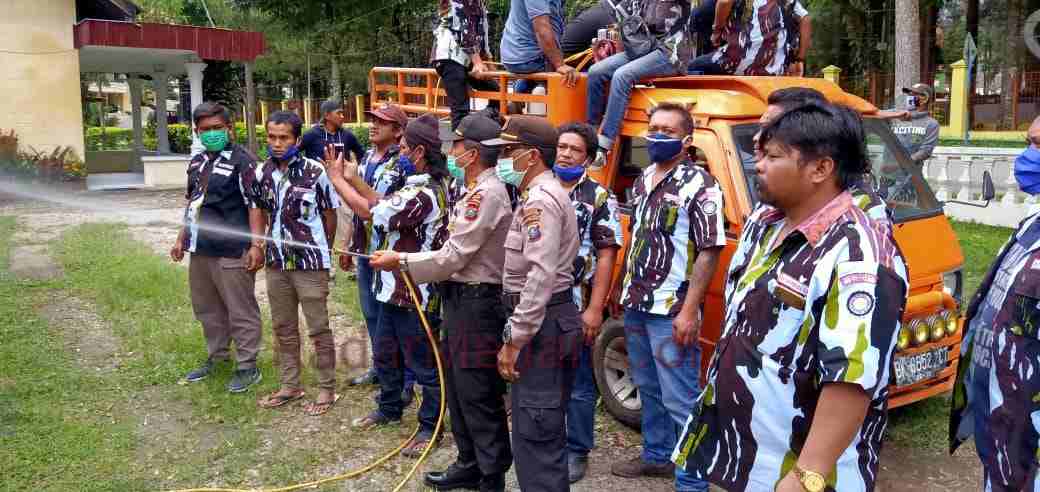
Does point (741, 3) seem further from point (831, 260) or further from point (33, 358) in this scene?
point (33, 358)

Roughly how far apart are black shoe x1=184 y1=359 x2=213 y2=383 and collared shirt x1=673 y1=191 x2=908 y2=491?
14.7 feet

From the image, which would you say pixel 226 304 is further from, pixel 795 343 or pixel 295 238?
pixel 795 343

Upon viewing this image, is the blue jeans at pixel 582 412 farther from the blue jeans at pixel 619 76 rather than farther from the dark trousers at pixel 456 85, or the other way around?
the dark trousers at pixel 456 85

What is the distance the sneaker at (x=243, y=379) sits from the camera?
5.83 meters

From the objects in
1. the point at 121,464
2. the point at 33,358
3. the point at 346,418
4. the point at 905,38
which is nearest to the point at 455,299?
the point at 346,418

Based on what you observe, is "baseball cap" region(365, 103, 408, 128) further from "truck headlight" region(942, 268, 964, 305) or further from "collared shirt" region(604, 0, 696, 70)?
"truck headlight" region(942, 268, 964, 305)

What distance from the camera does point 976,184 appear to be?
12.6 meters

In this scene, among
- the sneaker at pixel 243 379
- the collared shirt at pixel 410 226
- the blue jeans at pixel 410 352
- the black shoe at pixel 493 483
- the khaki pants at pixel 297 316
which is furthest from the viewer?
the sneaker at pixel 243 379

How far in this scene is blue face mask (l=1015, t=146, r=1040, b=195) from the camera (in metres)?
2.91

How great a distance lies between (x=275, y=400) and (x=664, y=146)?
10.2ft

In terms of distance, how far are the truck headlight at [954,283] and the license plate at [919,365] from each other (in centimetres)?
44

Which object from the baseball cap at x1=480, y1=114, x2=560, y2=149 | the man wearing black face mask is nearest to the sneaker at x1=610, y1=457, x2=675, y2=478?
the baseball cap at x1=480, y1=114, x2=560, y2=149

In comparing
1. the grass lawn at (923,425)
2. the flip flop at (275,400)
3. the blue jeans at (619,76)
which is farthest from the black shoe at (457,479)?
the grass lawn at (923,425)

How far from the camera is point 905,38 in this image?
42.8ft
